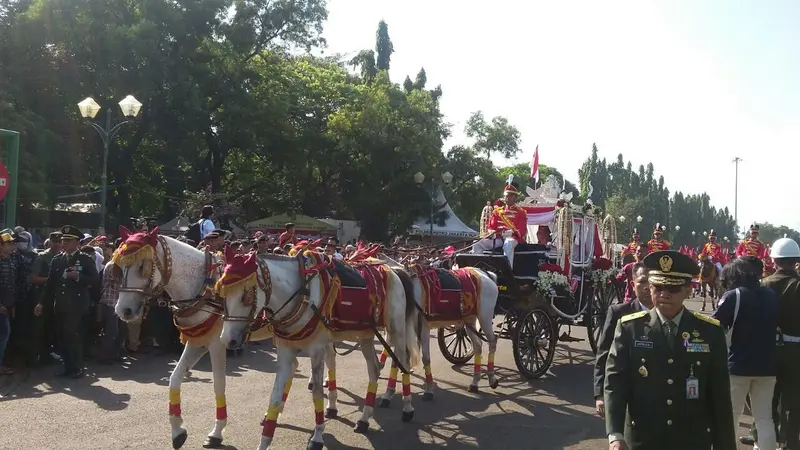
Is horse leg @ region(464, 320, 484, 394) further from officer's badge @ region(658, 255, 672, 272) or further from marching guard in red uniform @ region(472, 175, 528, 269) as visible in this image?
officer's badge @ region(658, 255, 672, 272)

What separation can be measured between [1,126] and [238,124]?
948 centimetres

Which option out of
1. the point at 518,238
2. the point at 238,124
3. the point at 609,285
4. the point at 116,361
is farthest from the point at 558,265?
the point at 238,124

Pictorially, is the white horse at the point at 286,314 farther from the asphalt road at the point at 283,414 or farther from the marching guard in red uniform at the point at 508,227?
the marching guard in red uniform at the point at 508,227

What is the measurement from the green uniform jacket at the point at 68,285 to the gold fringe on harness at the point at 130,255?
12.4 ft

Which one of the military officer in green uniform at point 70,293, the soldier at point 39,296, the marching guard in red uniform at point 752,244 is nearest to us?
the military officer in green uniform at point 70,293

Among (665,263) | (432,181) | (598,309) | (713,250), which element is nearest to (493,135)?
(432,181)

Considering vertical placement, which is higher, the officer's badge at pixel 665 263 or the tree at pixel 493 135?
the tree at pixel 493 135

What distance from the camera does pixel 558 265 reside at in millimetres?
10602

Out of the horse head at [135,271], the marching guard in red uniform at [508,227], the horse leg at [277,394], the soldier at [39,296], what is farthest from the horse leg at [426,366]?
the soldier at [39,296]

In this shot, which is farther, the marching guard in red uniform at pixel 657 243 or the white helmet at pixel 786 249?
the marching guard in red uniform at pixel 657 243

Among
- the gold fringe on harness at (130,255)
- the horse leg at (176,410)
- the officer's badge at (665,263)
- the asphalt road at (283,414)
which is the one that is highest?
the officer's badge at (665,263)

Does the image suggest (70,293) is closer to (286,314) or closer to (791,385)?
(286,314)

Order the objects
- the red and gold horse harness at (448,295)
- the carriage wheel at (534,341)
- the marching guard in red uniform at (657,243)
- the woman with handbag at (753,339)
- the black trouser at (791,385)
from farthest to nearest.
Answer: the marching guard in red uniform at (657,243)
the carriage wheel at (534,341)
the red and gold horse harness at (448,295)
the black trouser at (791,385)
the woman with handbag at (753,339)

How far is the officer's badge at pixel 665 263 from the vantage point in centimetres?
353
